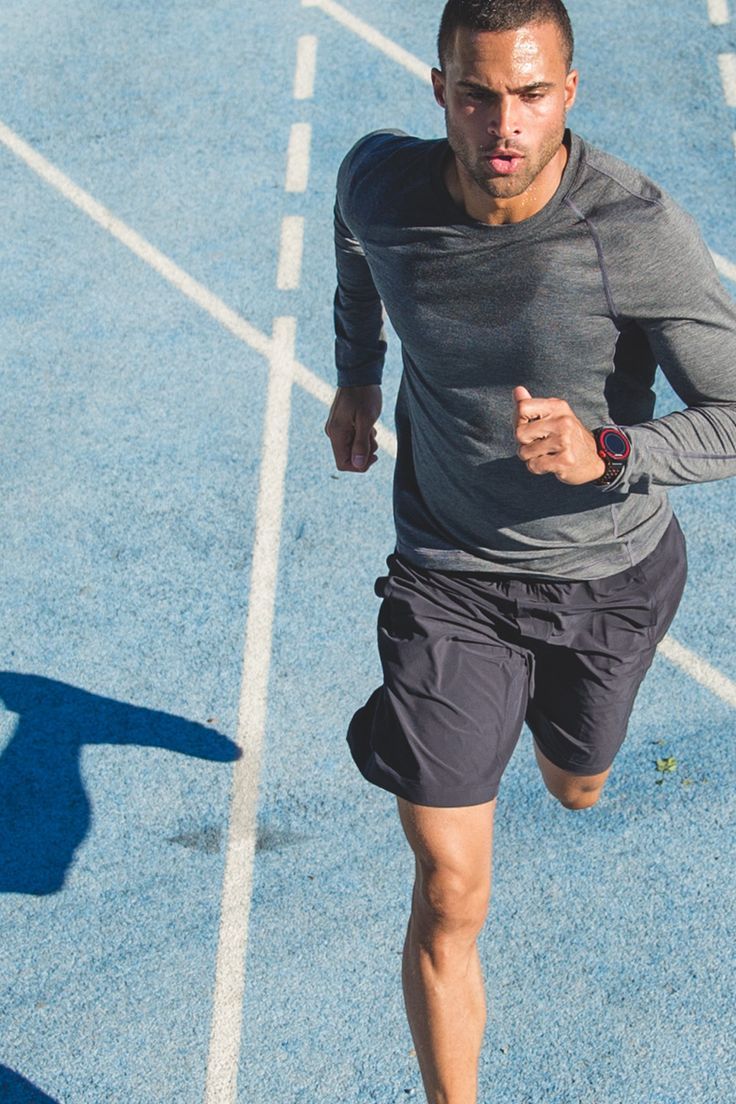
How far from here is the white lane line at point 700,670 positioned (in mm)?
4805

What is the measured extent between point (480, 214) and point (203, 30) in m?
6.81

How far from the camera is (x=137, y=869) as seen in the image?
4387 millimetres

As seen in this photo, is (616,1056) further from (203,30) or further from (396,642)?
(203,30)

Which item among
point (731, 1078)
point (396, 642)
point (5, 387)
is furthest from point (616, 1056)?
point (5, 387)

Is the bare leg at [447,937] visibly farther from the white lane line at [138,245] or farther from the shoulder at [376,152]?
the white lane line at [138,245]

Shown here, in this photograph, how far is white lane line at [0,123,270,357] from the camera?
22.0 ft

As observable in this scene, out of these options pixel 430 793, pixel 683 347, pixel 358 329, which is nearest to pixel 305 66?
pixel 358 329

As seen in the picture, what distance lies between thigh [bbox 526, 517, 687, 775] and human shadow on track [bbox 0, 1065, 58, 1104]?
1.81m

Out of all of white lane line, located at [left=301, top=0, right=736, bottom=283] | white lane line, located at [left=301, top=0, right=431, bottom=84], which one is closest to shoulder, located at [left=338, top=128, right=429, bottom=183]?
white lane line, located at [left=301, top=0, right=736, bottom=283]

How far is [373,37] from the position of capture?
8.89 meters

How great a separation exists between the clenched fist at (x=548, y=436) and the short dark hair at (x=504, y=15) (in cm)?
80

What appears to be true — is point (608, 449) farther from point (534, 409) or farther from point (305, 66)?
point (305, 66)

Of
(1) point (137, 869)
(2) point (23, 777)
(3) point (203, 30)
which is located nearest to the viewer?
(1) point (137, 869)

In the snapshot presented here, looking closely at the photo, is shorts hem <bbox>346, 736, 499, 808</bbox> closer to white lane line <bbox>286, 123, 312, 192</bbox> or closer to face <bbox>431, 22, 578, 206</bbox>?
face <bbox>431, 22, 578, 206</bbox>
